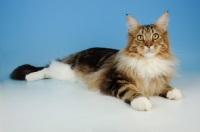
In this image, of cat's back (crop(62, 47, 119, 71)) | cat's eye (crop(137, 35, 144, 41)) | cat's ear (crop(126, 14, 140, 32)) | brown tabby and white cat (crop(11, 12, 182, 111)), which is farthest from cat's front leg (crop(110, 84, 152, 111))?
cat's back (crop(62, 47, 119, 71))

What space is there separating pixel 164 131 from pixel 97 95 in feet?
3.30

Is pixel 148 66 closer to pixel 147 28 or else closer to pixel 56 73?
pixel 147 28

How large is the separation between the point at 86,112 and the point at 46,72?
4.36ft

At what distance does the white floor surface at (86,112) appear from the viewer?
208 centimetres

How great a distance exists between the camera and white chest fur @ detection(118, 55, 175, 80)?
264 centimetres

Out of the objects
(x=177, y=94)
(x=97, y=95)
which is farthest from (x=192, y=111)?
(x=97, y=95)

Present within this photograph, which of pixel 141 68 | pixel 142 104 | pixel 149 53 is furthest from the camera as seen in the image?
pixel 141 68

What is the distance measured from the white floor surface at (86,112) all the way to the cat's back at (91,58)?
292mm

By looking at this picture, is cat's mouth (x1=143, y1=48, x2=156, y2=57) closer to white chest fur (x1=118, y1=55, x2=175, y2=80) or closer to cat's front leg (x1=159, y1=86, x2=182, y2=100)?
white chest fur (x1=118, y1=55, x2=175, y2=80)

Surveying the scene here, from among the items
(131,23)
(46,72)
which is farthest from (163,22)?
(46,72)

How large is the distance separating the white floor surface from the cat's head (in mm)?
399

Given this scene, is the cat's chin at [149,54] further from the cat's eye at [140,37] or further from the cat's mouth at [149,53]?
the cat's eye at [140,37]

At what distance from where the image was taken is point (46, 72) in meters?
3.60

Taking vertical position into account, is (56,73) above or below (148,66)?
below
